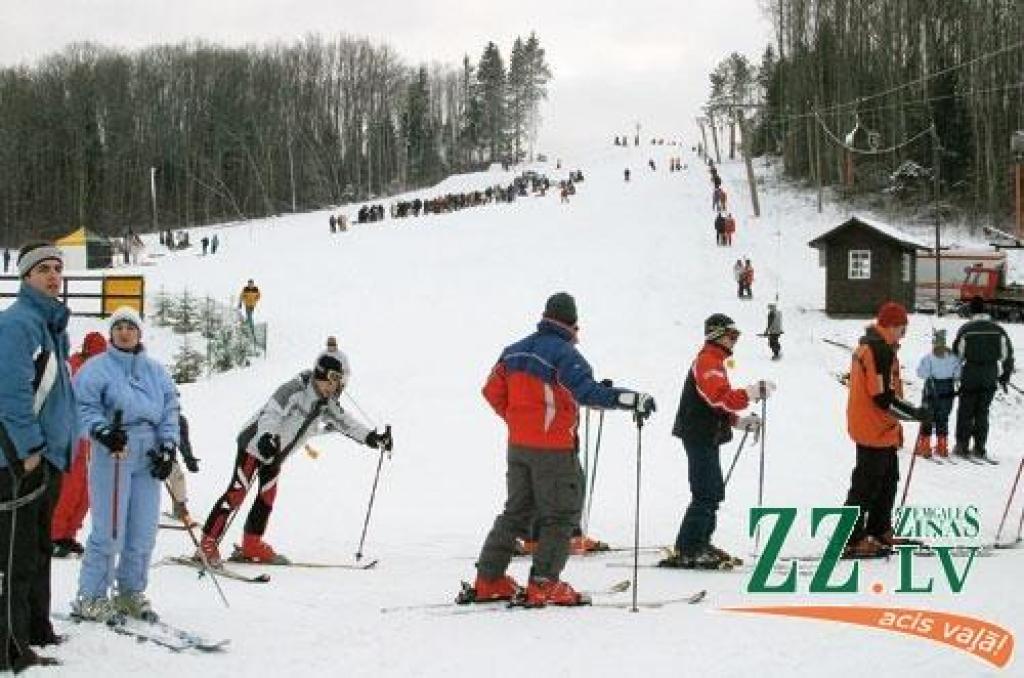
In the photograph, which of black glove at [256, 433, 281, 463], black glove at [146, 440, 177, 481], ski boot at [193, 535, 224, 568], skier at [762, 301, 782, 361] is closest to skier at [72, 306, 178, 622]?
black glove at [146, 440, 177, 481]

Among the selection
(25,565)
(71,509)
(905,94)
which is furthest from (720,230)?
(25,565)

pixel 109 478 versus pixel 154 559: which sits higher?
pixel 109 478

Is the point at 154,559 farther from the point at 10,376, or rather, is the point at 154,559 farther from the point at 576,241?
the point at 576,241

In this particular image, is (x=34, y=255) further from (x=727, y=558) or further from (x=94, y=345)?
(x=727, y=558)

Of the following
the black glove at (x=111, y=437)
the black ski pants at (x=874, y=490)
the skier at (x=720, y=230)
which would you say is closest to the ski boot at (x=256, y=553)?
the black glove at (x=111, y=437)

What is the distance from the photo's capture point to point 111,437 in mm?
5102

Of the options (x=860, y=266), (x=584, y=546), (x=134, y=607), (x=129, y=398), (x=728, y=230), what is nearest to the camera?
(x=134, y=607)

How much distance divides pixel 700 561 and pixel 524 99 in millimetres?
110723

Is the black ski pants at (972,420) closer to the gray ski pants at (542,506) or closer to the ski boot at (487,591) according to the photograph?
the gray ski pants at (542,506)

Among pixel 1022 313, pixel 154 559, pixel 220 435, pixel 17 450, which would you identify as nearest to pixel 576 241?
pixel 1022 313

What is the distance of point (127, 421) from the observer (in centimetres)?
543

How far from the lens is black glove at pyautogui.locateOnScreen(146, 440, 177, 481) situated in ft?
17.4

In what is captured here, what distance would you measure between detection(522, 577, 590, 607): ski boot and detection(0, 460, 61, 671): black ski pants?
7.93 ft

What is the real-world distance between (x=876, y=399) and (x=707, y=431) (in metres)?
1.30
